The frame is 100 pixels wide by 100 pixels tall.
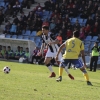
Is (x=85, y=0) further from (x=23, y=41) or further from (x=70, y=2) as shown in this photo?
(x=23, y=41)

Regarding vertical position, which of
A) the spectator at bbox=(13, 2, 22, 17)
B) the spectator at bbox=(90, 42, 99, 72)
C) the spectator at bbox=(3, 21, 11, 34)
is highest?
the spectator at bbox=(13, 2, 22, 17)

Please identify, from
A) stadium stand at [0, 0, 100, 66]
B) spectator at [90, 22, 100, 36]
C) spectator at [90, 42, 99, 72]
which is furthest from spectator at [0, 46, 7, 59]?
spectator at [90, 42, 99, 72]

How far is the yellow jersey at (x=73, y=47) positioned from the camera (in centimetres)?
1359

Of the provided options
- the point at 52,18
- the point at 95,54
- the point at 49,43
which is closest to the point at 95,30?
the point at 95,54

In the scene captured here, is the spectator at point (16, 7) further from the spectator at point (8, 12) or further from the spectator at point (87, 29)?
the spectator at point (87, 29)

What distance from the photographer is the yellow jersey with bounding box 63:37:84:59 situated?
13.6 metres

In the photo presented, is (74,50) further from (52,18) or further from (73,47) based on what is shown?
(52,18)

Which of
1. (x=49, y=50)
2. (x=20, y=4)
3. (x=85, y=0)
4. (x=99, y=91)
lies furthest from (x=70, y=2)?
(x=99, y=91)

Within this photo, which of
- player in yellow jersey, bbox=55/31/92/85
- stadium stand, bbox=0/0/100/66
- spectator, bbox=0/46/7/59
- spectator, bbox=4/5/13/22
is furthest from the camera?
spectator, bbox=4/5/13/22

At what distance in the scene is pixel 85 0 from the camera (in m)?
32.2

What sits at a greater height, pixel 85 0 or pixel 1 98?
pixel 85 0

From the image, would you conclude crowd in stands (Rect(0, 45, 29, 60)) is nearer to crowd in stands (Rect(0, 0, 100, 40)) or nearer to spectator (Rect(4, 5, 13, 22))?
crowd in stands (Rect(0, 0, 100, 40))

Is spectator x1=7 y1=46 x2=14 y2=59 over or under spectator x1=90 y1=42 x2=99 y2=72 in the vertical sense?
under

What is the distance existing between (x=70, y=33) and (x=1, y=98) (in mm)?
21175
